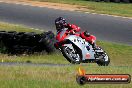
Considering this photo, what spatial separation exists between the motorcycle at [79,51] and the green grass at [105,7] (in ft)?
44.0

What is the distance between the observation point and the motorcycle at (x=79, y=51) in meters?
13.2

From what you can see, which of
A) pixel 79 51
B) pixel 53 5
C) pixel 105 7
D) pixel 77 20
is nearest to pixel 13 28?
pixel 77 20

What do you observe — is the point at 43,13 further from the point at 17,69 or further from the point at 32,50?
the point at 17,69

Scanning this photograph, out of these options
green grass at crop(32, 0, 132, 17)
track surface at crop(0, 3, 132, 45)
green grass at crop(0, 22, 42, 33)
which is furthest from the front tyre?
green grass at crop(32, 0, 132, 17)

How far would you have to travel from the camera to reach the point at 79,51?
1329 centimetres

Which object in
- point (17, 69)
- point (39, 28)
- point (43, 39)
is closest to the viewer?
point (17, 69)

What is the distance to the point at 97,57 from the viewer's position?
43.9 feet

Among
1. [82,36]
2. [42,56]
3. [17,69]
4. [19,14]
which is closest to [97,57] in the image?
[82,36]

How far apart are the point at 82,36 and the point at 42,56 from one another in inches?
104

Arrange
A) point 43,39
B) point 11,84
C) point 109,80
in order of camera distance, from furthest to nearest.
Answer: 1. point 43,39
2. point 11,84
3. point 109,80

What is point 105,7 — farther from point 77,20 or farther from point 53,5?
point 77,20

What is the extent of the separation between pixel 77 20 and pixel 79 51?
11.5 m

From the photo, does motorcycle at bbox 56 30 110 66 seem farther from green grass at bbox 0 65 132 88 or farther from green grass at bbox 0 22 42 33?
green grass at bbox 0 22 42 33

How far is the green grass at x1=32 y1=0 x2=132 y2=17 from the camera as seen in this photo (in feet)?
90.0
